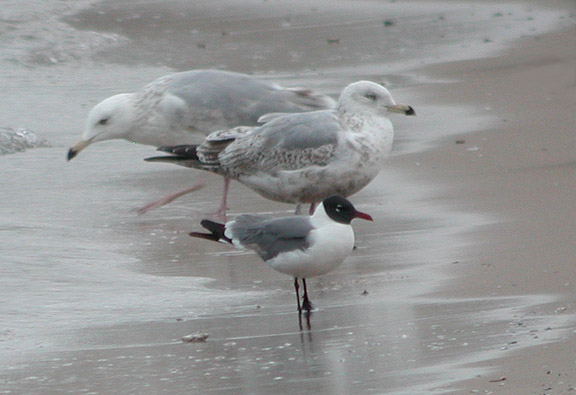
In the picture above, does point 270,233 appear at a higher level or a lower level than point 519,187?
higher

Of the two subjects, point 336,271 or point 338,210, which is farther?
point 336,271

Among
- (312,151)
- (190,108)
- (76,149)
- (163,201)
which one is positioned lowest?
(163,201)

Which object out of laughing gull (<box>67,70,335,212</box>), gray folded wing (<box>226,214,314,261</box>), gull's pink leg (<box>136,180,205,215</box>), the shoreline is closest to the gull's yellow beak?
laughing gull (<box>67,70,335,212</box>)

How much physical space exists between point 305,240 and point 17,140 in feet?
15.1

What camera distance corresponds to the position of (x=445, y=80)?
39.2 feet

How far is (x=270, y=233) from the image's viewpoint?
5.49 m

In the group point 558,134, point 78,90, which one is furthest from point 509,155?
point 78,90

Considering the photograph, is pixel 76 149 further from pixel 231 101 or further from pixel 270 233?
pixel 270 233

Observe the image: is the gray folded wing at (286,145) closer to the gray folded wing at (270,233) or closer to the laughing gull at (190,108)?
the laughing gull at (190,108)

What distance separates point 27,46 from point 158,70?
67.8 inches

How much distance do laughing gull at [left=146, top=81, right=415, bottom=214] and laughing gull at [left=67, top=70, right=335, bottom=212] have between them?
1.80ft

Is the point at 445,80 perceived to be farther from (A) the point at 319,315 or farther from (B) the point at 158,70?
(A) the point at 319,315

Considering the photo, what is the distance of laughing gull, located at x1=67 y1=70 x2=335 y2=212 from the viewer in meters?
7.91

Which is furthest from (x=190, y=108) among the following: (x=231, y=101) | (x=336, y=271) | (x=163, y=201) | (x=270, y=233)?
(x=270, y=233)
